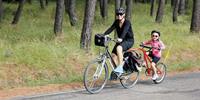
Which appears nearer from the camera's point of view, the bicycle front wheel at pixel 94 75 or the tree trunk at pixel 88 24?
the bicycle front wheel at pixel 94 75

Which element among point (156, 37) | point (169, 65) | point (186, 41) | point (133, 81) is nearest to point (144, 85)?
point (133, 81)

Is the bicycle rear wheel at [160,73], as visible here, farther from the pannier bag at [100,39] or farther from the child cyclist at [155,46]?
the pannier bag at [100,39]

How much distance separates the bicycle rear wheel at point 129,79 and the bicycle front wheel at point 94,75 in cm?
→ 69

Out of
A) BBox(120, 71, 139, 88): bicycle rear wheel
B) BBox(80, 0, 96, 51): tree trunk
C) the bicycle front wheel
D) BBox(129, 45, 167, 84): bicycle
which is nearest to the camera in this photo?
the bicycle front wheel

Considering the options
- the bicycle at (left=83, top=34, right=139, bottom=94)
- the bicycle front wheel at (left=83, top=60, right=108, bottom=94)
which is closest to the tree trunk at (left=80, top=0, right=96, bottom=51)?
the bicycle at (left=83, top=34, right=139, bottom=94)

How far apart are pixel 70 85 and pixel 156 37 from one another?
2.72 m

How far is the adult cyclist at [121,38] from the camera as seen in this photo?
10867mm

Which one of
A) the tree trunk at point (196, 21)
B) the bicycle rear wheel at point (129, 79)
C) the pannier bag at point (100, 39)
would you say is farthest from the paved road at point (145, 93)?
the tree trunk at point (196, 21)

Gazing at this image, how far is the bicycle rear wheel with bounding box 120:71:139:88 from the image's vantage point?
1135 centimetres

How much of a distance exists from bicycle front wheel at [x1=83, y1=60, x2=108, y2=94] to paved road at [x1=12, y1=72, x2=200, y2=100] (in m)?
0.15

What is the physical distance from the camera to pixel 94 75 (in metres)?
10.5

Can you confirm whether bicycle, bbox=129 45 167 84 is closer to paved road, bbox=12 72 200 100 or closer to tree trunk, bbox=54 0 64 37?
paved road, bbox=12 72 200 100

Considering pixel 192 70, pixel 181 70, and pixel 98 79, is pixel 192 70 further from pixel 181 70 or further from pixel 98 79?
pixel 98 79

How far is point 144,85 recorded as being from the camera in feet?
39.4
